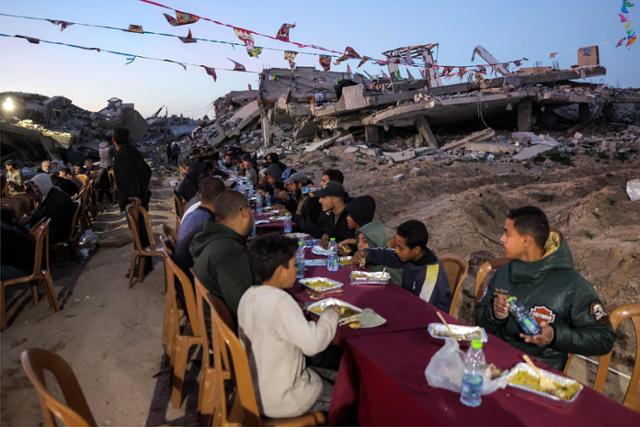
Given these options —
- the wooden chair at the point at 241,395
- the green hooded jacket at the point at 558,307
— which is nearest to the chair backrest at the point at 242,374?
the wooden chair at the point at 241,395

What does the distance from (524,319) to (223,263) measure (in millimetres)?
1852

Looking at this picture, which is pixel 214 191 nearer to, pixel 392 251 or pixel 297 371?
pixel 392 251

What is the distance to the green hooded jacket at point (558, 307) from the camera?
271cm

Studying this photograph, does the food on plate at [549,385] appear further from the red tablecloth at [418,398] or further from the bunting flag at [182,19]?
the bunting flag at [182,19]

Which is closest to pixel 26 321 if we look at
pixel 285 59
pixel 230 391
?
pixel 230 391

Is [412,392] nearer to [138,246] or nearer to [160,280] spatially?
[138,246]

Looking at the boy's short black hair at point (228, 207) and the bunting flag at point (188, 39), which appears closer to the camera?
the boy's short black hair at point (228, 207)

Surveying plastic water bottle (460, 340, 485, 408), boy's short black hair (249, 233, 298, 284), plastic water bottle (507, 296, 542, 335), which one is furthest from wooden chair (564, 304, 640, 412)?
boy's short black hair (249, 233, 298, 284)

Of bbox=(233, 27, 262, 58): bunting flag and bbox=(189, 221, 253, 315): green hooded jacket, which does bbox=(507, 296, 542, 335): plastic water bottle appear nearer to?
bbox=(189, 221, 253, 315): green hooded jacket

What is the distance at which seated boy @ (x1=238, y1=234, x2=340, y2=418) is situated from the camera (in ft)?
8.07

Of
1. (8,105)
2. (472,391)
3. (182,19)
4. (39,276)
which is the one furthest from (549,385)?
(8,105)

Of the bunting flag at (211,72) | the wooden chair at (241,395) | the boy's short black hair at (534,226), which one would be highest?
the bunting flag at (211,72)

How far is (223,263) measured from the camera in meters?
3.18

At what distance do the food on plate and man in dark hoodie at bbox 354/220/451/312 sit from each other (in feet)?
4.60
